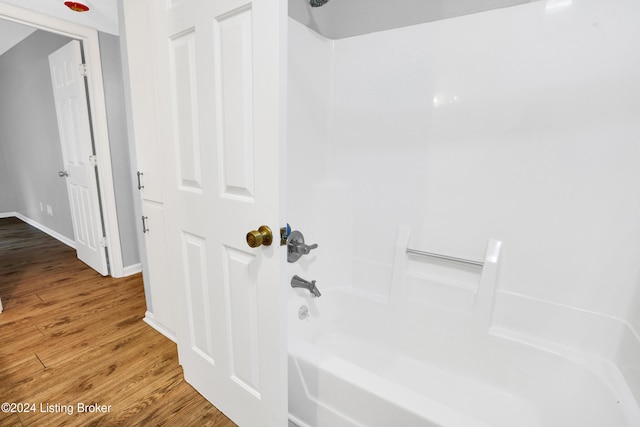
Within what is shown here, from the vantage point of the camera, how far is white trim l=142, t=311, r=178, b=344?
1840 millimetres

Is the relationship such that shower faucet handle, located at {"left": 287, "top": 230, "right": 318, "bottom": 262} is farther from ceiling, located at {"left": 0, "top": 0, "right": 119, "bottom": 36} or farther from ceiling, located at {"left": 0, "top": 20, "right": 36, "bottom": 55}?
ceiling, located at {"left": 0, "top": 20, "right": 36, "bottom": 55}

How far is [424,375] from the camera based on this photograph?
1548mm

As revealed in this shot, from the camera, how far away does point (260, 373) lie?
110 centimetres

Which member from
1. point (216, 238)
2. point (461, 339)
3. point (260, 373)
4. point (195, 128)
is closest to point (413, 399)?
point (260, 373)

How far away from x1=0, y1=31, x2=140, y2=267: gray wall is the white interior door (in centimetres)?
17

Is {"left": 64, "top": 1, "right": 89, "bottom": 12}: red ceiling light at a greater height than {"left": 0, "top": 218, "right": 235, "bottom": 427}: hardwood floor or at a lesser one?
greater

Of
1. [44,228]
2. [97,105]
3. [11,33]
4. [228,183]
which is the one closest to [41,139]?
[11,33]

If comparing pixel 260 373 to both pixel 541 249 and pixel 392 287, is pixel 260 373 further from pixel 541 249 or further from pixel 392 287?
pixel 541 249

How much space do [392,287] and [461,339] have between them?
16.9 inches

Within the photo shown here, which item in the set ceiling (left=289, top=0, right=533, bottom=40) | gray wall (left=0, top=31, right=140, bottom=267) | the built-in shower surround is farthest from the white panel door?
gray wall (left=0, top=31, right=140, bottom=267)

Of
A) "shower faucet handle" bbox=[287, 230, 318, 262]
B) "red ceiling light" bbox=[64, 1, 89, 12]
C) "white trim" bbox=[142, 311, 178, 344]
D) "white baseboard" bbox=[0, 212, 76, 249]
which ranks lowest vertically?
"white trim" bbox=[142, 311, 178, 344]

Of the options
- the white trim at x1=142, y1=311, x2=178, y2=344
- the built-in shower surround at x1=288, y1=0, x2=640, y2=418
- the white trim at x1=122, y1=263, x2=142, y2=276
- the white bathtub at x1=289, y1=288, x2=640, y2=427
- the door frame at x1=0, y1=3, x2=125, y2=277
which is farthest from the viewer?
the white trim at x1=122, y1=263, x2=142, y2=276

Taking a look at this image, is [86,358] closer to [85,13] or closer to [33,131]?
[85,13]

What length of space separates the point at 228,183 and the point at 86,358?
1.48 metres
